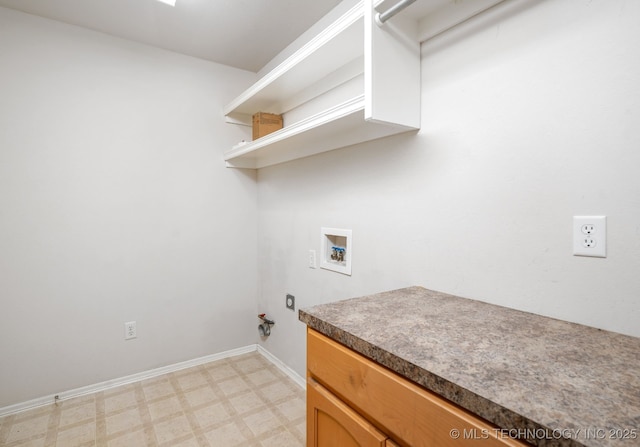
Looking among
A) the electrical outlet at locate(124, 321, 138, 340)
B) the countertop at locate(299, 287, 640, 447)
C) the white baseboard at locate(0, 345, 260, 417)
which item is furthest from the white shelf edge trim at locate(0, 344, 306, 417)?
the countertop at locate(299, 287, 640, 447)

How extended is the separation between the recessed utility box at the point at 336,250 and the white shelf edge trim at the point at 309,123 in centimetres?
57

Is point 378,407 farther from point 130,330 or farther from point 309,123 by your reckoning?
point 130,330

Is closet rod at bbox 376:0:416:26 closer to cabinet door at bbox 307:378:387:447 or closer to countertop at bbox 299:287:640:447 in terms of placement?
countertop at bbox 299:287:640:447

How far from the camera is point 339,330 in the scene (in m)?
0.83

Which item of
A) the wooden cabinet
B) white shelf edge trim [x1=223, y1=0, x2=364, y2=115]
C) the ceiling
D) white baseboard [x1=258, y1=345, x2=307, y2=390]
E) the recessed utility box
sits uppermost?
the ceiling

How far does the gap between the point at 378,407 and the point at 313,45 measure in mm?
1457

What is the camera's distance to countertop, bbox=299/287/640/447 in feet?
1.52

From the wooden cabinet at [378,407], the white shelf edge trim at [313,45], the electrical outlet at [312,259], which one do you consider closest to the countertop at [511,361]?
the wooden cabinet at [378,407]

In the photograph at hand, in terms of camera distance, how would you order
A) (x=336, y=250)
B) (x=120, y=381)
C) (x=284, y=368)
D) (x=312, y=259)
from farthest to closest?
1. (x=284, y=368)
2. (x=120, y=381)
3. (x=312, y=259)
4. (x=336, y=250)

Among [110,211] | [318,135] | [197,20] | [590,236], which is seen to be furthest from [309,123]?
[110,211]

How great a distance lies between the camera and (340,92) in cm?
173

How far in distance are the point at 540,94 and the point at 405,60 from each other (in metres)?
0.50

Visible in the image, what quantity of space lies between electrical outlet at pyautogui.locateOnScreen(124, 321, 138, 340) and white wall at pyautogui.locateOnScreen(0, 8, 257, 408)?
3 centimetres

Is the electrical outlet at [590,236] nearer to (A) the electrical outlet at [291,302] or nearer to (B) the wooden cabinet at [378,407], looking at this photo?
(B) the wooden cabinet at [378,407]
